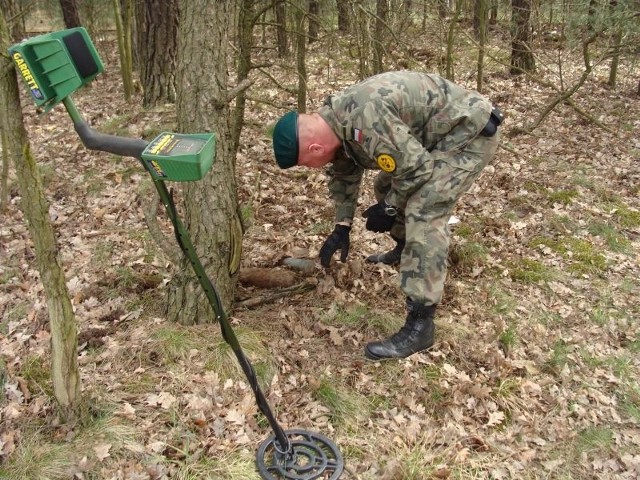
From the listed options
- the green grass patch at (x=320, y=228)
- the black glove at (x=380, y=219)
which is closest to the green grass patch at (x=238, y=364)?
the black glove at (x=380, y=219)

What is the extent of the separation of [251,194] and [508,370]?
3.16 metres

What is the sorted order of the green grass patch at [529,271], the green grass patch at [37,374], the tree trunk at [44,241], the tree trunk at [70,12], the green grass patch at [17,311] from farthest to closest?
the tree trunk at [70,12] < the green grass patch at [529,271] < the green grass patch at [17,311] < the green grass patch at [37,374] < the tree trunk at [44,241]

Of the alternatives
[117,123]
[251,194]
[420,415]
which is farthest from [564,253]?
[117,123]

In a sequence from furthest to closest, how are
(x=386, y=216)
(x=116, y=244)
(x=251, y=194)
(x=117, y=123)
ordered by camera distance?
(x=117, y=123) → (x=251, y=194) → (x=116, y=244) → (x=386, y=216)

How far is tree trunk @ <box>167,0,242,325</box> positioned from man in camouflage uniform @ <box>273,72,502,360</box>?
1.31 feet

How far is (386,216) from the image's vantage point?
13.0 ft

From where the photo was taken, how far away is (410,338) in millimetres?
3506

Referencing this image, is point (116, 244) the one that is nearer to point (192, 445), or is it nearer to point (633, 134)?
point (192, 445)

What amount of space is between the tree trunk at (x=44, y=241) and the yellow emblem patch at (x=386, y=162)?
5.92 feet

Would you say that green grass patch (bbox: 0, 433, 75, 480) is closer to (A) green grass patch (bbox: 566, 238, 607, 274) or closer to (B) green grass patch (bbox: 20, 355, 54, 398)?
(B) green grass patch (bbox: 20, 355, 54, 398)

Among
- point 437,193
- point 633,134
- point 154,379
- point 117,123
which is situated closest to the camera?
point 154,379

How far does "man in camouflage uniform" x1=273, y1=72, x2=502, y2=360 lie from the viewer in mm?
3178

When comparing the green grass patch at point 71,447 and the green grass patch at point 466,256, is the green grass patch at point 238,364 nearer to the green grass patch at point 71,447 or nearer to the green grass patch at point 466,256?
the green grass patch at point 71,447

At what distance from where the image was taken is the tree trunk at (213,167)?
10.6 feet
